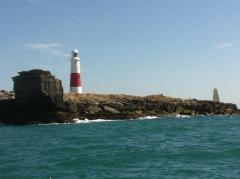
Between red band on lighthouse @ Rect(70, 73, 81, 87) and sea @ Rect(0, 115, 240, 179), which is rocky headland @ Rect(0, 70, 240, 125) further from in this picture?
sea @ Rect(0, 115, 240, 179)

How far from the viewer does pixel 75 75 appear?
83.4 metres

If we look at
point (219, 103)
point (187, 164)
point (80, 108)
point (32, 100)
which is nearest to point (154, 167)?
point (187, 164)

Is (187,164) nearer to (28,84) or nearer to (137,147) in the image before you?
(137,147)

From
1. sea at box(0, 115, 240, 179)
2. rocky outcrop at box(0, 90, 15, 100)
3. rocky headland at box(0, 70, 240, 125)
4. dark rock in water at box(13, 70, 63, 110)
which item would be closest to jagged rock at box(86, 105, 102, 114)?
rocky headland at box(0, 70, 240, 125)

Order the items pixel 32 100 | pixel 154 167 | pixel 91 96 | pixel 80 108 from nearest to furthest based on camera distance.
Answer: pixel 154 167 < pixel 32 100 < pixel 80 108 < pixel 91 96

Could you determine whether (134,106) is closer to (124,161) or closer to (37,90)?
(37,90)

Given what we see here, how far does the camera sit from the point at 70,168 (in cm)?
2050

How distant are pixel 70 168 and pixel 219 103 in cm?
7910

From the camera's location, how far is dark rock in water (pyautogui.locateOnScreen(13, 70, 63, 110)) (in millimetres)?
67125

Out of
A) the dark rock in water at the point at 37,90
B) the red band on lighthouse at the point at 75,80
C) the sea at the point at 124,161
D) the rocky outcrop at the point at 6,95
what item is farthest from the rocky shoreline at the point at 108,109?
the sea at the point at 124,161

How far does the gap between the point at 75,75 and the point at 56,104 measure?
1556cm

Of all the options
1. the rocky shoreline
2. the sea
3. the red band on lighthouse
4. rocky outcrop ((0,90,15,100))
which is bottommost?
the sea

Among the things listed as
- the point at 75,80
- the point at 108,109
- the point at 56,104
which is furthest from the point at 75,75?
the point at 56,104

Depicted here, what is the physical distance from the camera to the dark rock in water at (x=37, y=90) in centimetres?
6712
